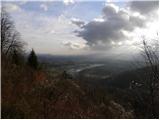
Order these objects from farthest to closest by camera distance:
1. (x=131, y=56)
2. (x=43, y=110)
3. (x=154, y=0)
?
1. (x=131, y=56)
2. (x=43, y=110)
3. (x=154, y=0)

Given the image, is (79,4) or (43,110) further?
(43,110)

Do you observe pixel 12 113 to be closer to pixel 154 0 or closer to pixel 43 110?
pixel 43 110

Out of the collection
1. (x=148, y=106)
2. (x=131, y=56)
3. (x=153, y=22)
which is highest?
(x=153, y=22)

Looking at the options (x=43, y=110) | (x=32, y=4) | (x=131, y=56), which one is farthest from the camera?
(x=131, y=56)

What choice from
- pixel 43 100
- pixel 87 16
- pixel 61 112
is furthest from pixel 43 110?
pixel 87 16

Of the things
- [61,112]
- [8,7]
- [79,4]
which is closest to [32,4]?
[8,7]

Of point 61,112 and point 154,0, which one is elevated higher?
point 154,0

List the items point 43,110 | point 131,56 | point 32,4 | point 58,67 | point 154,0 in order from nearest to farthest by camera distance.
Result: 1. point 154,0
2. point 32,4
3. point 43,110
4. point 131,56
5. point 58,67

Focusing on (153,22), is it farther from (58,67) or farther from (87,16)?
(58,67)

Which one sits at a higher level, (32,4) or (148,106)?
(32,4)
